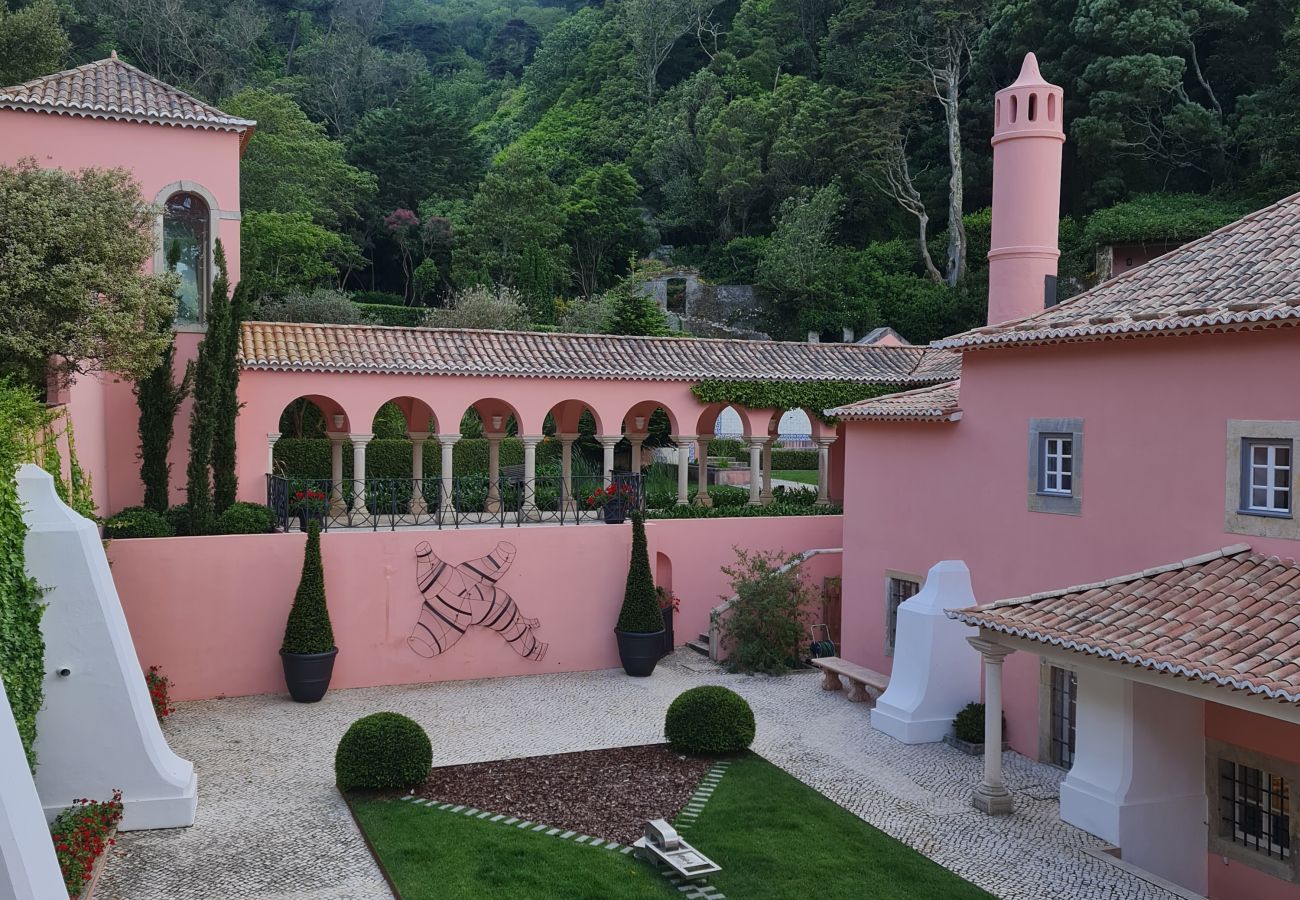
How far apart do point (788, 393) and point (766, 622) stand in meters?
6.04

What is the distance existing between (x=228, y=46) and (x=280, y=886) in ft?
181

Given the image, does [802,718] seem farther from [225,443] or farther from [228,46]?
[228,46]

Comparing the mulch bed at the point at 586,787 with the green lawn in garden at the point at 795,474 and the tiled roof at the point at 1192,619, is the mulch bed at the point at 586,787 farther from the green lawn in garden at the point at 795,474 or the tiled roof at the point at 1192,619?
the green lawn in garden at the point at 795,474

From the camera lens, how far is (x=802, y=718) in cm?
1530

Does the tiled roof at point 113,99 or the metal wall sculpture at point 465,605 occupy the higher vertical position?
the tiled roof at point 113,99

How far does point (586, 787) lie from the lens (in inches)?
478

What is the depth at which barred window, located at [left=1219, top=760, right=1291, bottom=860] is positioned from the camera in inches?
410

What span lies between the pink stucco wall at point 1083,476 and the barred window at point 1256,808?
2.33 meters

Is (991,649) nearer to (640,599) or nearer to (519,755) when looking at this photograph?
(519,755)

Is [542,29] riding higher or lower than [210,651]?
higher

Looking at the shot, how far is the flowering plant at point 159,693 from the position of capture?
14.0 metres

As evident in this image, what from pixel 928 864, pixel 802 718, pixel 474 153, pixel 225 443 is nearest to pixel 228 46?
pixel 474 153

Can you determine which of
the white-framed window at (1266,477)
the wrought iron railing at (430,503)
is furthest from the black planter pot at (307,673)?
the white-framed window at (1266,477)

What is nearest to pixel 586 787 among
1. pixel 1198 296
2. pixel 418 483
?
pixel 1198 296
